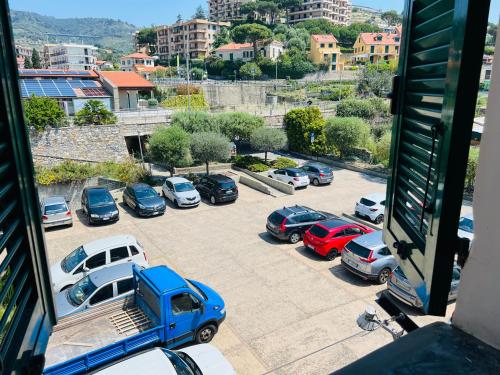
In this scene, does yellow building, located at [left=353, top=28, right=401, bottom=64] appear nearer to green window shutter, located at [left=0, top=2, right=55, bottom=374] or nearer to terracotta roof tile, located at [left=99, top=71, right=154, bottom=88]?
terracotta roof tile, located at [left=99, top=71, right=154, bottom=88]

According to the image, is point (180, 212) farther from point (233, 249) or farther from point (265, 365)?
point (265, 365)

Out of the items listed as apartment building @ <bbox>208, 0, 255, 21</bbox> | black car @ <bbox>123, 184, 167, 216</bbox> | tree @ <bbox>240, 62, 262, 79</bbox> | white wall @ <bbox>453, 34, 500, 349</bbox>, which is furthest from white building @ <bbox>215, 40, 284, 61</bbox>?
white wall @ <bbox>453, 34, 500, 349</bbox>

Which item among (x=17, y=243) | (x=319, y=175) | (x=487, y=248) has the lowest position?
(x=319, y=175)

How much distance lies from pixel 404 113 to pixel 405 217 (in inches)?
26.1

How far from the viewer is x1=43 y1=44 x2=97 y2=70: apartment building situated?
130375 mm

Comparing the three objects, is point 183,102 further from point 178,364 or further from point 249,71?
point 178,364

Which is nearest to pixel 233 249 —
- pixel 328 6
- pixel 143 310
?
pixel 143 310

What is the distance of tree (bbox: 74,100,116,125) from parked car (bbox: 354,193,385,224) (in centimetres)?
1899

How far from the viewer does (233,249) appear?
46.8 feet

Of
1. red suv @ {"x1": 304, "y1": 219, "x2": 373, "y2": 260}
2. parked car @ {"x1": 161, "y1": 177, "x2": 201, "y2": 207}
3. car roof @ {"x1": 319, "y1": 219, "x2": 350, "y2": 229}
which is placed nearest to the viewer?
red suv @ {"x1": 304, "y1": 219, "x2": 373, "y2": 260}

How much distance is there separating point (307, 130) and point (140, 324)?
76.8ft

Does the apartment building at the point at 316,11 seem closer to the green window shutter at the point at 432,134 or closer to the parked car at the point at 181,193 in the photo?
the parked car at the point at 181,193

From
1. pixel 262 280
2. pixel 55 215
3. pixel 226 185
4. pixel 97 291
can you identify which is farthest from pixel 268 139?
pixel 97 291

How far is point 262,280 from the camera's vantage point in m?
11.8
